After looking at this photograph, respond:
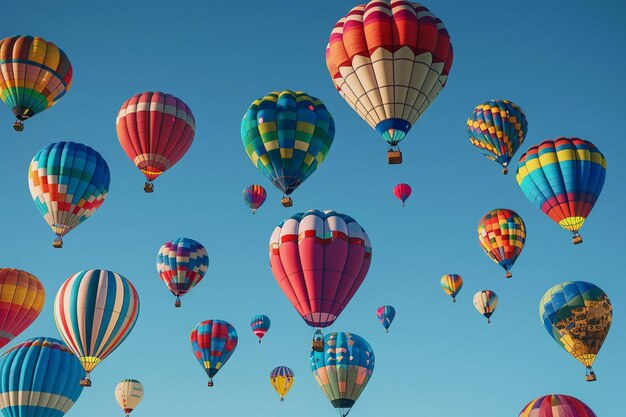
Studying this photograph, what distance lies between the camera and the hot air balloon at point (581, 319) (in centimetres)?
2719

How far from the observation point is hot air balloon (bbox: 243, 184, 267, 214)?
124ft

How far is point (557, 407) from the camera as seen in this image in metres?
25.0

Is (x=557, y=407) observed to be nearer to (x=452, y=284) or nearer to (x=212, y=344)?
(x=212, y=344)

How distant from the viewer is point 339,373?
3073cm

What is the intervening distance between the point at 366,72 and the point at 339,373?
13017 mm

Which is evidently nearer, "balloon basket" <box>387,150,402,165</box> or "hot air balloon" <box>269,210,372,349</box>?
"hot air balloon" <box>269,210,372,349</box>

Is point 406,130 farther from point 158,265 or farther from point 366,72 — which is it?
point 158,265

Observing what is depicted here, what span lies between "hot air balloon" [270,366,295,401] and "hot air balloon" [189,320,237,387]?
619 cm

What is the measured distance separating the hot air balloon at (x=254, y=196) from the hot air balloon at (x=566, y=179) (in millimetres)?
13235

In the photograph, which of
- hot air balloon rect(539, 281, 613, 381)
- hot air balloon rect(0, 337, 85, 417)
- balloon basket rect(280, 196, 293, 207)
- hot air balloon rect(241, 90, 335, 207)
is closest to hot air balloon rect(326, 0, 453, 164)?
hot air balloon rect(241, 90, 335, 207)

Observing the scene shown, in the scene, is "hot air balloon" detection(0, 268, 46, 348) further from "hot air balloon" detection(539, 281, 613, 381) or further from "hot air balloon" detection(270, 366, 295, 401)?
"hot air balloon" detection(539, 281, 613, 381)

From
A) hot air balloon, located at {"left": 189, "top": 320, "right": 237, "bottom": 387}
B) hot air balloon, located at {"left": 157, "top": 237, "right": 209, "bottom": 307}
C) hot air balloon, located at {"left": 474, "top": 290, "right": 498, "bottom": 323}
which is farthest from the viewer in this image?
hot air balloon, located at {"left": 474, "top": 290, "right": 498, "bottom": 323}

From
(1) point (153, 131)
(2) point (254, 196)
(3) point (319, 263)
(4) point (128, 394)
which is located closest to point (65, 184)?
(1) point (153, 131)

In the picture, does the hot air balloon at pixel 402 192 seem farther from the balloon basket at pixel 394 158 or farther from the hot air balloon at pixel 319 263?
the balloon basket at pixel 394 158
